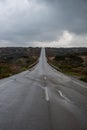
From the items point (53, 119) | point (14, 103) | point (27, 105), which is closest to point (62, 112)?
point (53, 119)

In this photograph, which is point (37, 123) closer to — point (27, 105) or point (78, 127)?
point (78, 127)

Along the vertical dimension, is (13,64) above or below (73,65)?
below

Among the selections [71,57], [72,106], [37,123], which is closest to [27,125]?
[37,123]

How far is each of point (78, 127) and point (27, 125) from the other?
1.60 m

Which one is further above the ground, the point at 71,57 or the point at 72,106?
the point at 72,106

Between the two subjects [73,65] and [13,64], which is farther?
[13,64]

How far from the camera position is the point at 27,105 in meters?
12.3

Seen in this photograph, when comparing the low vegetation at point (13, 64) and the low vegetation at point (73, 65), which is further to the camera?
the low vegetation at point (13, 64)

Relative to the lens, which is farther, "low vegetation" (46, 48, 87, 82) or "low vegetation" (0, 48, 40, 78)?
"low vegetation" (0, 48, 40, 78)

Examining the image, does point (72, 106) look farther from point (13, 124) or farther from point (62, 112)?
point (13, 124)

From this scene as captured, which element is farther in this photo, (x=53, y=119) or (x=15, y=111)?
(x=15, y=111)

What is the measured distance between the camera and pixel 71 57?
3974 inches

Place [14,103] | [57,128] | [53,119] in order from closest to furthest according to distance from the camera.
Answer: [57,128] → [53,119] → [14,103]

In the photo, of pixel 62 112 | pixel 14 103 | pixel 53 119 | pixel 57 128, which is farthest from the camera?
pixel 14 103
